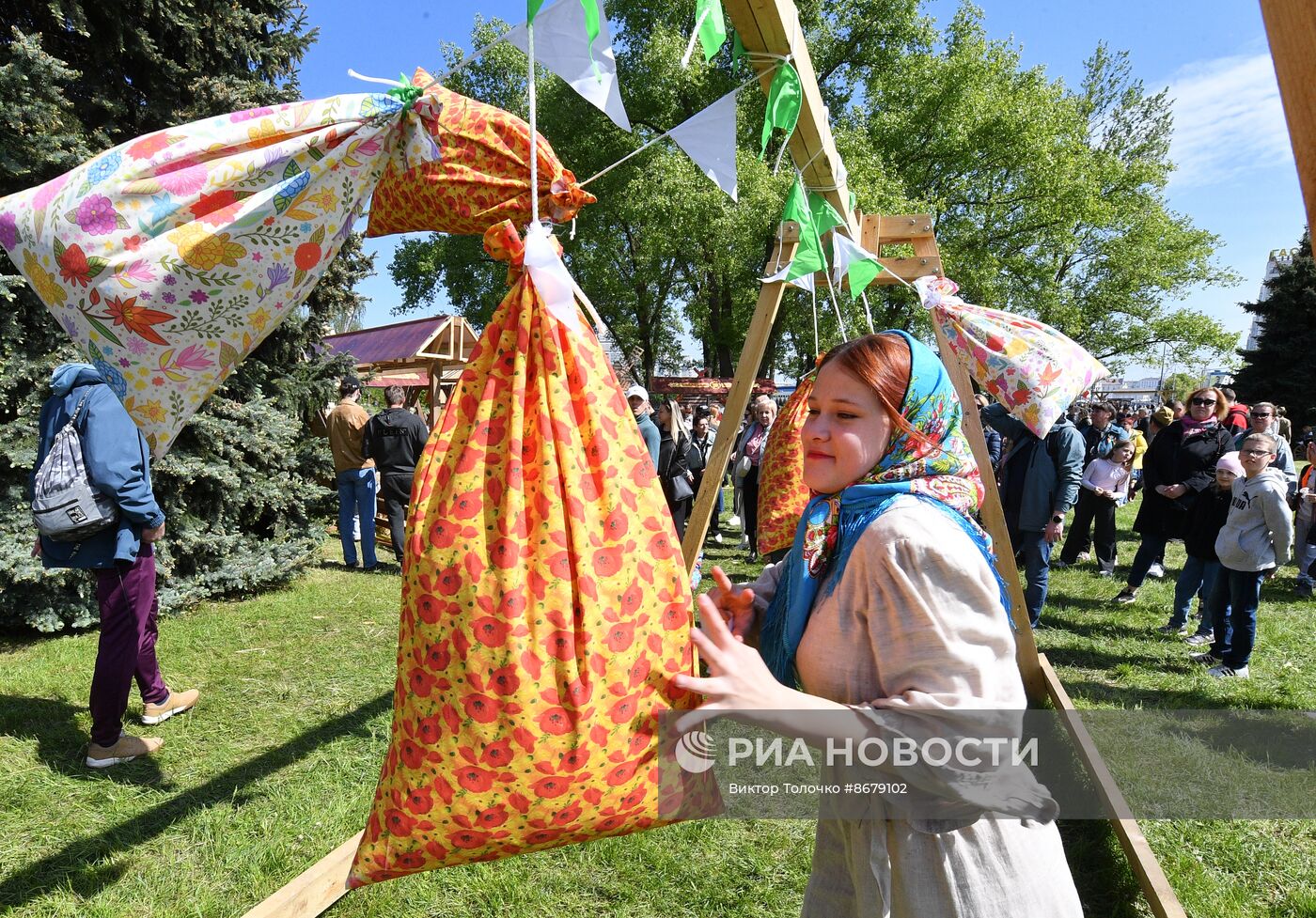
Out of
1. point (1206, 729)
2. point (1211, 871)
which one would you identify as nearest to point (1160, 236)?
point (1206, 729)

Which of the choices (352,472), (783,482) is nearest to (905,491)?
(783,482)

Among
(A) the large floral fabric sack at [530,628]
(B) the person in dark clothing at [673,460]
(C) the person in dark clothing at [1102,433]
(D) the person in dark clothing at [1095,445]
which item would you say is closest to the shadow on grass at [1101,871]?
(A) the large floral fabric sack at [530,628]

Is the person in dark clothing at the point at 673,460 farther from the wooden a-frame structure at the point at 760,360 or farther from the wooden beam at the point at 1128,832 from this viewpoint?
the wooden beam at the point at 1128,832

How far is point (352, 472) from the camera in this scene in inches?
291

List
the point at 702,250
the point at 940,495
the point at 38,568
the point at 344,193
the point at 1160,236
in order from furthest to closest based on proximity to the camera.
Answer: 1. the point at 1160,236
2. the point at 702,250
3. the point at 38,568
4. the point at 344,193
5. the point at 940,495

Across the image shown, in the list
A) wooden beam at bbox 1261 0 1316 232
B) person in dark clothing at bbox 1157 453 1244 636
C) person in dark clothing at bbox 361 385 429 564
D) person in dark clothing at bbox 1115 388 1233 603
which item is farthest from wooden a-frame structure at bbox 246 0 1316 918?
person in dark clothing at bbox 361 385 429 564

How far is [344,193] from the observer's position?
1.57 meters

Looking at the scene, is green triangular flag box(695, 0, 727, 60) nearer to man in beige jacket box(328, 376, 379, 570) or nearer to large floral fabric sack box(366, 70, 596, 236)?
large floral fabric sack box(366, 70, 596, 236)

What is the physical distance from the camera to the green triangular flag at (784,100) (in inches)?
96.3

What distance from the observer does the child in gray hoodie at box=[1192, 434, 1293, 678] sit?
459cm

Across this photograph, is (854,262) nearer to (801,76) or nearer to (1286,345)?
(801,76)

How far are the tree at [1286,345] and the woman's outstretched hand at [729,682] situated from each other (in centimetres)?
2728

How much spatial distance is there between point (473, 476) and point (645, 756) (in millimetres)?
588

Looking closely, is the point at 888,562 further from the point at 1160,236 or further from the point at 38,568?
the point at 1160,236
